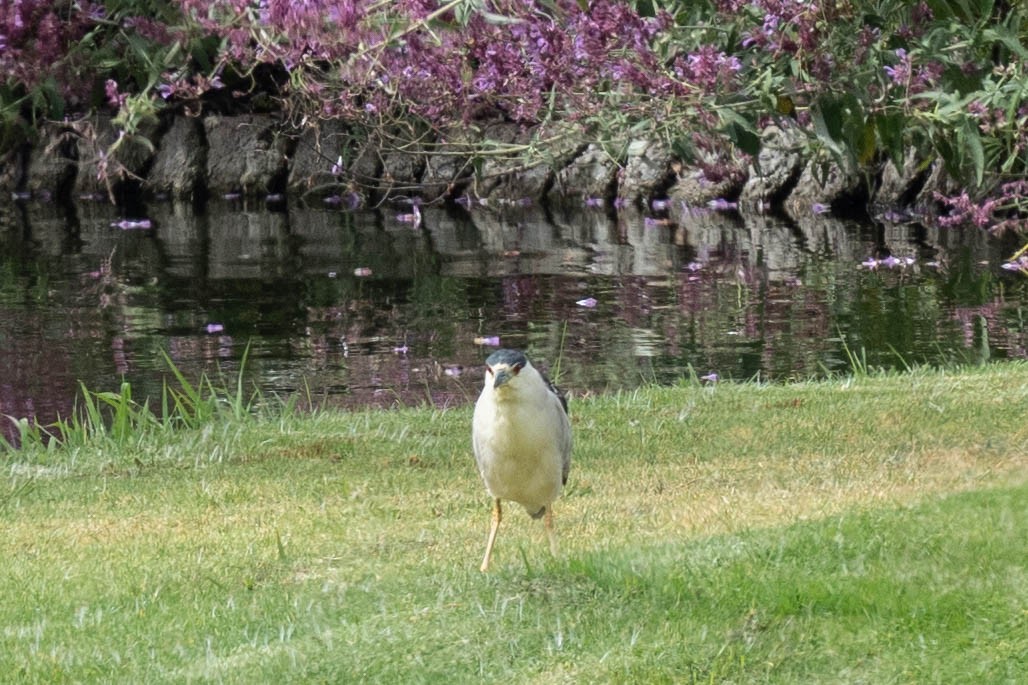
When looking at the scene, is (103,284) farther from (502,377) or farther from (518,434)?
(502,377)

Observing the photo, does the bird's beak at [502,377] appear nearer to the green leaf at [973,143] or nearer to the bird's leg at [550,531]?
the bird's leg at [550,531]

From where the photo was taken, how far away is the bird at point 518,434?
18.0 feet

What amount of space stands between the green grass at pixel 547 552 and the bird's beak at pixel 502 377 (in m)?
0.58

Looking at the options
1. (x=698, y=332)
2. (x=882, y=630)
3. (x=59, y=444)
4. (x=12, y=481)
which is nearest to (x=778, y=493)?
(x=882, y=630)

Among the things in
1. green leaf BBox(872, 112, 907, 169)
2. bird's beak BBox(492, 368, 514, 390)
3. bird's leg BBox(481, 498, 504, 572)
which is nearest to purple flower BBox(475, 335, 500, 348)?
green leaf BBox(872, 112, 907, 169)

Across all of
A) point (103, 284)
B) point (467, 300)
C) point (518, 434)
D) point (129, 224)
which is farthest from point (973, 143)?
point (129, 224)

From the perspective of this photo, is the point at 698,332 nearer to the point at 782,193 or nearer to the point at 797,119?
the point at 797,119

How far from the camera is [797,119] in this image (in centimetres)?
694

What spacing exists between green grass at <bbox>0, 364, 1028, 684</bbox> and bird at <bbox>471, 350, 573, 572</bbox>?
0.29 meters

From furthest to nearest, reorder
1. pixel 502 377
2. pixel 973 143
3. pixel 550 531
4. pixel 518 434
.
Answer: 1. pixel 973 143
2. pixel 550 531
3. pixel 518 434
4. pixel 502 377

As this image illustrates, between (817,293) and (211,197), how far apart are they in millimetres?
10144

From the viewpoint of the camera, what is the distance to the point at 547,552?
Answer: 6129mm

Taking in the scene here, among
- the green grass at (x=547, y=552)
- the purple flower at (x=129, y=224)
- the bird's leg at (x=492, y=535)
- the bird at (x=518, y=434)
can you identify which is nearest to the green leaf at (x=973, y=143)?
the green grass at (x=547, y=552)

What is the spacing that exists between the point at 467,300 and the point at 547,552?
8.71m
